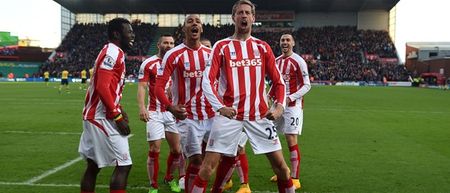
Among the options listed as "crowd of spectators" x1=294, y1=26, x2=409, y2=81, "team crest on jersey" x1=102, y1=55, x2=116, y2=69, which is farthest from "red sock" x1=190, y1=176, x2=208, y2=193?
"crowd of spectators" x1=294, y1=26, x2=409, y2=81

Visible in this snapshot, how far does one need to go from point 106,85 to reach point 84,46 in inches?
2476

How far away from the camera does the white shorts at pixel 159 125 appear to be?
634cm

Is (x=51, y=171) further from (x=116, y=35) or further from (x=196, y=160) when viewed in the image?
(x=116, y=35)

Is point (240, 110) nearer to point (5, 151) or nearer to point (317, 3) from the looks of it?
point (5, 151)

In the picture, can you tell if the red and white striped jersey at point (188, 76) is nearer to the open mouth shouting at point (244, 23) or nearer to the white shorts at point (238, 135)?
Answer: the white shorts at point (238, 135)

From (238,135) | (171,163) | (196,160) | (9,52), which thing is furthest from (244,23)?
(9,52)

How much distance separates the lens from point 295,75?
23.2ft

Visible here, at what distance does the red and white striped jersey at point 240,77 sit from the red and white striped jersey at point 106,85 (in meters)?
0.87

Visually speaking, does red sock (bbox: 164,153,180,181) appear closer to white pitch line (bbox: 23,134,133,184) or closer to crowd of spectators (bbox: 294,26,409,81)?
white pitch line (bbox: 23,134,133,184)

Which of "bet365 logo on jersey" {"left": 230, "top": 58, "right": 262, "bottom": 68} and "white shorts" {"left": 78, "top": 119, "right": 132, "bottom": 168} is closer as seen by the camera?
"white shorts" {"left": 78, "top": 119, "right": 132, "bottom": 168}

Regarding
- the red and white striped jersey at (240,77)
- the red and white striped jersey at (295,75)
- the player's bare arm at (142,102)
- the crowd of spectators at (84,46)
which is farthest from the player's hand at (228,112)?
the crowd of spectators at (84,46)

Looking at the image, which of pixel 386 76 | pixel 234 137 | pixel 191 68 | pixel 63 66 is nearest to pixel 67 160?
pixel 191 68

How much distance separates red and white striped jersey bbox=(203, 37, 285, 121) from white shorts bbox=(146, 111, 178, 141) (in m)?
1.72

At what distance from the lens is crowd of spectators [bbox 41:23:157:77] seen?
59078 mm
